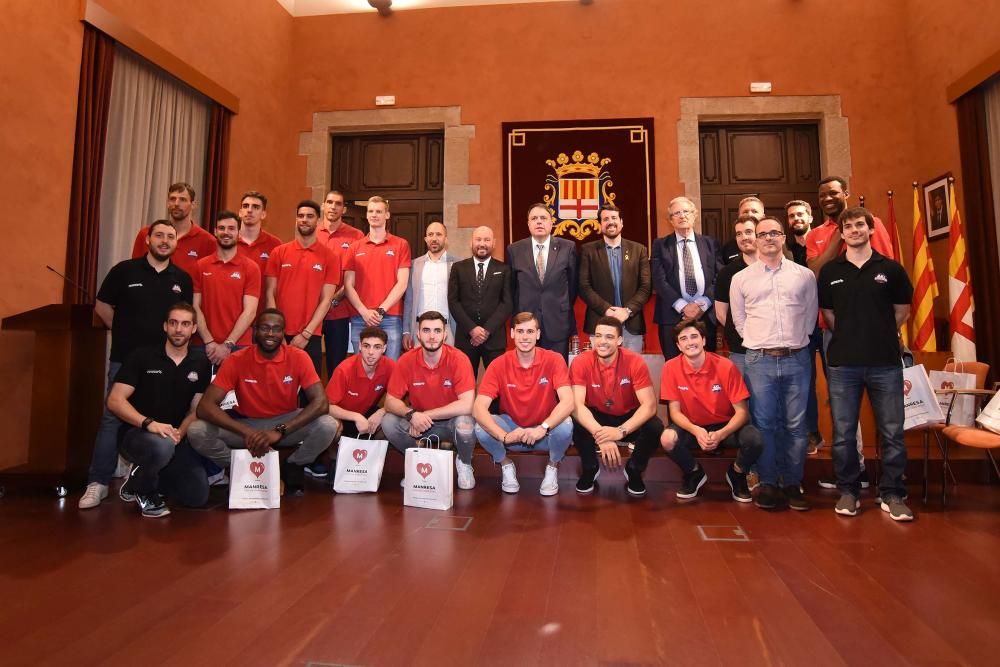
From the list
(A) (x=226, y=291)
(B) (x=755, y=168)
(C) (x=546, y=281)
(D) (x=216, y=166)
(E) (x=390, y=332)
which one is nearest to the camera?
(A) (x=226, y=291)

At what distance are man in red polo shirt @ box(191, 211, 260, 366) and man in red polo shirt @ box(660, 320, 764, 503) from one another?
2.61 metres

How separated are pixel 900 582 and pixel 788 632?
27.4 inches

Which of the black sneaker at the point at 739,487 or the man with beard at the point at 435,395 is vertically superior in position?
the man with beard at the point at 435,395

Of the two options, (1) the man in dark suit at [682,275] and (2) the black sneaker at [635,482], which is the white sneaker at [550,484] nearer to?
(2) the black sneaker at [635,482]

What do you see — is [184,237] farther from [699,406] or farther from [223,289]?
[699,406]

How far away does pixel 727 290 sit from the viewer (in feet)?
11.6

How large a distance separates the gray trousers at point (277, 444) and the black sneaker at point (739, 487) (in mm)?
2256

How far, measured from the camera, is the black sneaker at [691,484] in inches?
132

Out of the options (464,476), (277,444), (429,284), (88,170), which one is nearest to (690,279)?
(429,284)

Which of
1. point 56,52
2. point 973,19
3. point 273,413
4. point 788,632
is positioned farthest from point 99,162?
point 973,19

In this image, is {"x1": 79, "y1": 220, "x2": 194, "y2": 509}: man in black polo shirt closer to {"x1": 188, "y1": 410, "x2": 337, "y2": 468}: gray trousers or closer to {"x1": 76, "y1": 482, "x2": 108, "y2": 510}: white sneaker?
{"x1": 76, "y1": 482, "x2": 108, "y2": 510}: white sneaker

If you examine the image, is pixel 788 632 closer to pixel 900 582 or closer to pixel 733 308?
pixel 900 582

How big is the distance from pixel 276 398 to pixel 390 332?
0.97 meters

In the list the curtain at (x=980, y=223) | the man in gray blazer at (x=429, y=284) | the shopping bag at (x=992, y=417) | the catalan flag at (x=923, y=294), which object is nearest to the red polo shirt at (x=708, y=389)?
the shopping bag at (x=992, y=417)
